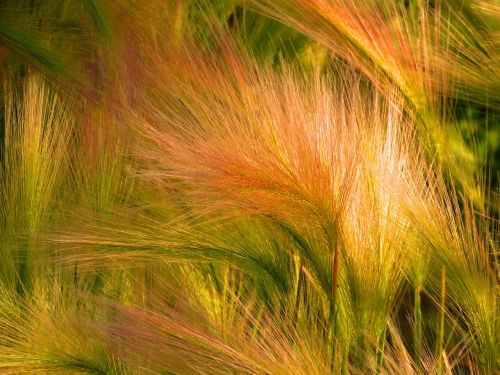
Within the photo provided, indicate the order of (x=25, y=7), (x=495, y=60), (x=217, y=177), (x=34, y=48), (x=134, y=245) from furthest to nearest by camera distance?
(x=25, y=7)
(x=34, y=48)
(x=495, y=60)
(x=134, y=245)
(x=217, y=177)

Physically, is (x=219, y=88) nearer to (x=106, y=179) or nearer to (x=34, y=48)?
(x=106, y=179)

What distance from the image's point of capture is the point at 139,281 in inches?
43.3

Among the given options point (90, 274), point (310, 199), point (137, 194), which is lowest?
point (90, 274)

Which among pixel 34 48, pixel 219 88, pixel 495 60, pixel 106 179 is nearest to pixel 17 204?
pixel 106 179

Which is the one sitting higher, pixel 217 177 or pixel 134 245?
pixel 217 177

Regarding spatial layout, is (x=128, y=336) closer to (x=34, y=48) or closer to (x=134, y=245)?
(x=134, y=245)

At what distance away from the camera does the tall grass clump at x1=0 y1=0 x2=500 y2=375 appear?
0.88m

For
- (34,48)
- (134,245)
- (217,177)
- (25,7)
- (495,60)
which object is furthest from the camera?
(25,7)

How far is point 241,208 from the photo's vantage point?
932mm

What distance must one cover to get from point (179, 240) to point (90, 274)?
0.24 meters

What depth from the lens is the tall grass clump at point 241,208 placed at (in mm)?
879

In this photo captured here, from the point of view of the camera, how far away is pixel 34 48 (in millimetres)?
1287

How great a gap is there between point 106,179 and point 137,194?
5 centimetres

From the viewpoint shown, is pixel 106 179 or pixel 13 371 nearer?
pixel 13 371
